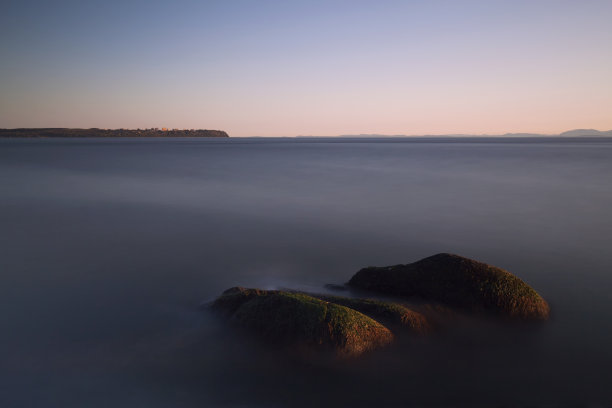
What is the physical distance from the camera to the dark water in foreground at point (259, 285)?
4.60m

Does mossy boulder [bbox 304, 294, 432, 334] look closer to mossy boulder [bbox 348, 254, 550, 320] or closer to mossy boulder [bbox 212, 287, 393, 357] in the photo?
mossy boulder [bbox 212, 287, 393, 357]

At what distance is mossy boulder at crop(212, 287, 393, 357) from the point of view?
489 centimetres

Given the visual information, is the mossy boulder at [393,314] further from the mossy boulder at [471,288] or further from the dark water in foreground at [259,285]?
the mossy boulder at [471,288]

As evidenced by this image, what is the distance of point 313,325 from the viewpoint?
4.95m

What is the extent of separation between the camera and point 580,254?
388 inches

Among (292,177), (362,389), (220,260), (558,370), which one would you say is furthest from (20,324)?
(292,177)

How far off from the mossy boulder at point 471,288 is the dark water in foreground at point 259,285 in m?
Result: 0.39

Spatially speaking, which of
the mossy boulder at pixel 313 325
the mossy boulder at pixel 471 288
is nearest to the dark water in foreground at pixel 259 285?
the mossy boulder at pixel 313 325

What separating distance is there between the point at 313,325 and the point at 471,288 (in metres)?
2.79

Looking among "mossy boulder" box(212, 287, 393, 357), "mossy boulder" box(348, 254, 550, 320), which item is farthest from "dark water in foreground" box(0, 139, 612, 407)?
"mossy boulder" box(348, 254, 550, 320)

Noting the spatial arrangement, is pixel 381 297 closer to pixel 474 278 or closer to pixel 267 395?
pixel 474 278

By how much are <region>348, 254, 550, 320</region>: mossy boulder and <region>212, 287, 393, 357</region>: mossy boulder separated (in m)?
1.41

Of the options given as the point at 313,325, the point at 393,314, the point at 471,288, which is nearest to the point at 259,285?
the point at 313,325

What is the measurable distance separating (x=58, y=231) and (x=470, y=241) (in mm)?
13318
